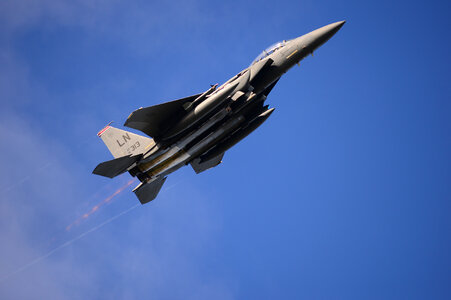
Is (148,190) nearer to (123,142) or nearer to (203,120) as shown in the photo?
(123,142)

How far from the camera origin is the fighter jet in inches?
672

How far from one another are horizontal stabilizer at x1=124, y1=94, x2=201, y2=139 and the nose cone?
5.28 m

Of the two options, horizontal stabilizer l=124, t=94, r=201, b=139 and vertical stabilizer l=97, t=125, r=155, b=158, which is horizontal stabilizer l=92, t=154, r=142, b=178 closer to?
vertical stabilizer l=97, t=125, r=155, b=158

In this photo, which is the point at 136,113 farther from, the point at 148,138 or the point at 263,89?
the point at 263,89

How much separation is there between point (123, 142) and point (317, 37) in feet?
33.0

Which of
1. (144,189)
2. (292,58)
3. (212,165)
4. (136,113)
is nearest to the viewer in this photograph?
(136,113)

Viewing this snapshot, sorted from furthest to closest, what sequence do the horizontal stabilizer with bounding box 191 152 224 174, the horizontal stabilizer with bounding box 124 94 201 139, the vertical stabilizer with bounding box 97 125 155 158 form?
the horizontal stabilizer with bounding box 191 152 224 174 → the vertical stabilizer with bounding box 97 125 155 158 → the horizontal stabilizer with bounding box 124 94 201 139

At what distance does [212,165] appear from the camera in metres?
20.8

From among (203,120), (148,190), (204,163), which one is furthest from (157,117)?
(148,190)

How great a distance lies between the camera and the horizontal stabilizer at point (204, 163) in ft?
65.4

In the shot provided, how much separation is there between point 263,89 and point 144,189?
289 inches

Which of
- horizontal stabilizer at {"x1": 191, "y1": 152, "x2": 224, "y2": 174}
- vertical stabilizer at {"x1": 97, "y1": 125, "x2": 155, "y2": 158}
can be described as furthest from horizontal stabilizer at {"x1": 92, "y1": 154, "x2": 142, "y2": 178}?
horizontal stabilizer at {"x1": 191, "y1": 152, "x2": 224, "y2": 174}

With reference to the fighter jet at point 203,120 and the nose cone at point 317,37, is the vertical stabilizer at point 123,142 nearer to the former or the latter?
the fighter jet at point 203,120

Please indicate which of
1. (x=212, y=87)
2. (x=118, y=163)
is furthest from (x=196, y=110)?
(x=118, y=163)
